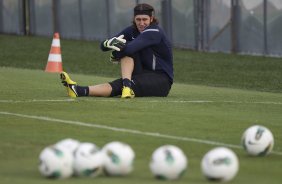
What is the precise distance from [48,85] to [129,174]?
31.7ft

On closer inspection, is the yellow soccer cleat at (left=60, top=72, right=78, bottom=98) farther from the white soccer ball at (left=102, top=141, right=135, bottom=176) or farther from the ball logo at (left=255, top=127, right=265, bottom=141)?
the white soccer ball at (left=102, top=141, right=135, bottom=176)

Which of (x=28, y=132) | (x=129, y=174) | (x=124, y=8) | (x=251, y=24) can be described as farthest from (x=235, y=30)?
(x=129, y=174)

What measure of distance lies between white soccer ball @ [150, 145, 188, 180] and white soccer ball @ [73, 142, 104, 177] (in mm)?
445

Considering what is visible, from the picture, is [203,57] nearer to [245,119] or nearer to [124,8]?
[124,8]

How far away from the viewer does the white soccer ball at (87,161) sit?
29.8 feet

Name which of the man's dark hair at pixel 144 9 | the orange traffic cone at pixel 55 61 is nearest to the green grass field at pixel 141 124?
the man's dark hair at pixel 144 9

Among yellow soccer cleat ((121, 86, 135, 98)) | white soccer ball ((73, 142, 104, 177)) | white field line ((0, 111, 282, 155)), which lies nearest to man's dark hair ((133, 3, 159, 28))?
yellow soccer cleat ((121, 86, 135, 98))

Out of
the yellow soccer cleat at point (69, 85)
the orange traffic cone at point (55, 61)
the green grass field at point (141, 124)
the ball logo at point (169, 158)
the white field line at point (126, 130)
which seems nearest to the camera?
the ball logo at point (169, 158)

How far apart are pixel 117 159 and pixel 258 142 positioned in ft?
6.13

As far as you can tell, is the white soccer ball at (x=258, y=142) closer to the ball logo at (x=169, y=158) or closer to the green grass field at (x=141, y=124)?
the green grass field at (x=141, y=124)

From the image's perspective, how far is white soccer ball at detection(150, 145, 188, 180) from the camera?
9.08m

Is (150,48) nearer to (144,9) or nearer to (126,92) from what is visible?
(144,9)

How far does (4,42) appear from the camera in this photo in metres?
34.7

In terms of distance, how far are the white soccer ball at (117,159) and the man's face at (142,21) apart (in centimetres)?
715
